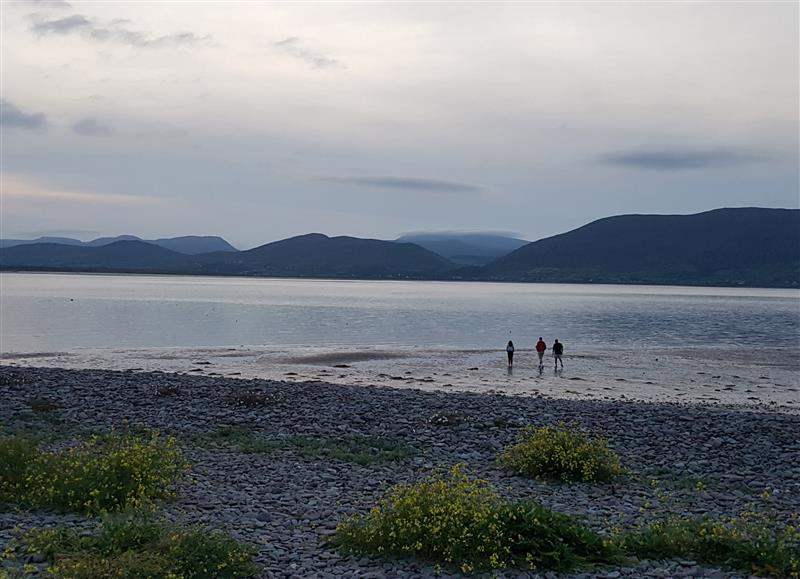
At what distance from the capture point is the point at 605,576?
746cm

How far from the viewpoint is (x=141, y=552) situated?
7.34m

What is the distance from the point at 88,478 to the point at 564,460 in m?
6.74

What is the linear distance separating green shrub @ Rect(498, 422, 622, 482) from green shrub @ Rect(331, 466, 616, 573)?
10.9 feet

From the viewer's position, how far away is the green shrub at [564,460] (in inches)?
464

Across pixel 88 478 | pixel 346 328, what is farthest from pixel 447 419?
pixel 346 328

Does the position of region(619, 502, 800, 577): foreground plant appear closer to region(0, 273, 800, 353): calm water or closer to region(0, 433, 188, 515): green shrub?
region(0, 433, 188, 515): green shrub

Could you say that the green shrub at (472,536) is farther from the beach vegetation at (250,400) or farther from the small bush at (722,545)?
the beach vegetation at (250,400)

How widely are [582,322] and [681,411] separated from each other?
2002 inches

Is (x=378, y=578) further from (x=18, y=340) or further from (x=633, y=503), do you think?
(x=18, y=340)

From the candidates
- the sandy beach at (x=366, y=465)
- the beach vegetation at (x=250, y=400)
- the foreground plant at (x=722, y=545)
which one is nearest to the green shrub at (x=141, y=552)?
the sandy beach at (x=366, y=465)

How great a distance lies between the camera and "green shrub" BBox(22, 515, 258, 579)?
680cm

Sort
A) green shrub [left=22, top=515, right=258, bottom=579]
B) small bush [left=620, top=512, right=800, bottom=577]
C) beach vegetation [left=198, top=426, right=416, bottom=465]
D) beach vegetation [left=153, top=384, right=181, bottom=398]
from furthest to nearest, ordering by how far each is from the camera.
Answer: beach vegetation [left=153, top=384, right=181, bottom=398]
beach vegetation [left=198, top=426, right=416, bottom=465]
small bush [left=620, top=512, right=800, bottom=577]
green shrub [left=22, top=515, right=258, bottom=579]

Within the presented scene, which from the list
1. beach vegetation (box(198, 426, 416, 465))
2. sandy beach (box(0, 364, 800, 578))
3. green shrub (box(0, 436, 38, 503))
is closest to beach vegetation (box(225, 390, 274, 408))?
sandy beach (box(0, 364, 800, 578))

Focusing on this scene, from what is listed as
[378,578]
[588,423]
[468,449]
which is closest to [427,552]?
[378,578]
